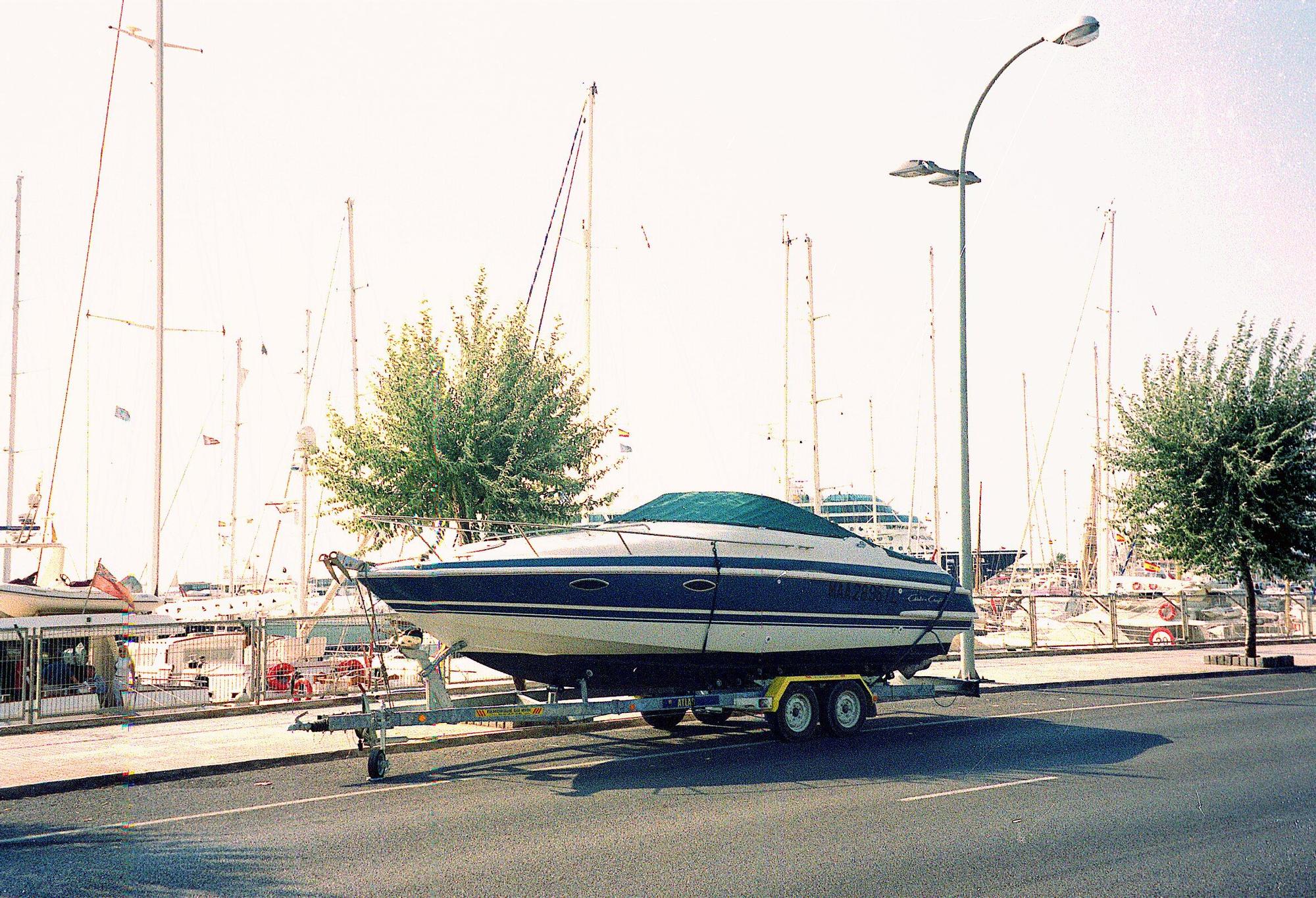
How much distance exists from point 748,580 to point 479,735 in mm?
4134

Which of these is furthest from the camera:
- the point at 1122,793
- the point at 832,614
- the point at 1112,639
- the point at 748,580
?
the point at 1112,639

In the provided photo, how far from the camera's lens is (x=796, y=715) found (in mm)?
14117

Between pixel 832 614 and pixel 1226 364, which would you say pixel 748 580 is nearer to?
pixel 832 614

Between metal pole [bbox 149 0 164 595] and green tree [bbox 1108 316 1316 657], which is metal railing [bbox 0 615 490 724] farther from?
green tree [bbox 1108 316 1316 657]

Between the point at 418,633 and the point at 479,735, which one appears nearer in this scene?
the point at 418,633

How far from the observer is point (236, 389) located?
4666 cm

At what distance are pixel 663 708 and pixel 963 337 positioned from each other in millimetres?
10546

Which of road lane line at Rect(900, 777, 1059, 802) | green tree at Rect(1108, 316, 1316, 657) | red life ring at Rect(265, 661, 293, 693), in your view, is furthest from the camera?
green tree at Rect(1108, 316, 1316, 657)

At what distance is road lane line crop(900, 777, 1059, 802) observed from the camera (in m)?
10.1

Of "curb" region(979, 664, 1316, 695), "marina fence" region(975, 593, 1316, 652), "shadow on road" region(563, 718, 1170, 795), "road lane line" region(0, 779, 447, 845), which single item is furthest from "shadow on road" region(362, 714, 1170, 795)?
"marina fence" region(975, 593, 1316, 652)

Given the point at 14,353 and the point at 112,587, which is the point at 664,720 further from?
the point at 14,353

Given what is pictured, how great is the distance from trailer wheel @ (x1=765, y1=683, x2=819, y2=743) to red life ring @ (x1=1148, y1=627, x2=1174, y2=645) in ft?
67.8

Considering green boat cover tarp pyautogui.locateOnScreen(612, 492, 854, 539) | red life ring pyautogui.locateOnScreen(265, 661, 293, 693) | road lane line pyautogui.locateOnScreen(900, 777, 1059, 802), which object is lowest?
road lane line pyautogui.locateOnScreen(900, 777, 1059, 802)

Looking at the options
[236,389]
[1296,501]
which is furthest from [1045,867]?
[236,389]
